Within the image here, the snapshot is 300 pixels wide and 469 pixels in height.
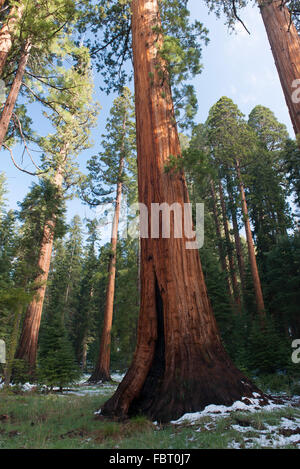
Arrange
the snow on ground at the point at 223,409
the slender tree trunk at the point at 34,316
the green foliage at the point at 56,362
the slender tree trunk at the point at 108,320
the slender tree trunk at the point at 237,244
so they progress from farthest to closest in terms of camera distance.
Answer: the slender tree trunk at the point at 237,244 < the slender tree trunk at the point at 108,320 < the slender tree trunk at the point at 34,316 < the green foliage at the point at 56,362 < the snow on ground at the point at 223,409

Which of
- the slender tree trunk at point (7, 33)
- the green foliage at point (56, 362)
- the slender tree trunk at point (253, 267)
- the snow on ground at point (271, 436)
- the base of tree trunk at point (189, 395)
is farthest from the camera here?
the slender tree trunk at point (253, 267)

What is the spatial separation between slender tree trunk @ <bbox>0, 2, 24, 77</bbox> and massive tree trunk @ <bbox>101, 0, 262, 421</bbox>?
4207 mm

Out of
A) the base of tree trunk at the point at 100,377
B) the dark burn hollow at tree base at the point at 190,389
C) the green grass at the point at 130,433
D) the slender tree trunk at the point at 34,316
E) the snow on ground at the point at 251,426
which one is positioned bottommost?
the base of tree trunk at the point at 100,377

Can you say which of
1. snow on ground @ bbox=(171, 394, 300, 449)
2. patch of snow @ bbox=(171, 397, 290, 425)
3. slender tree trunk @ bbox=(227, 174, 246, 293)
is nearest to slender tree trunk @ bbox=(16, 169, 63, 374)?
patch of snow @ bbox=(171, 397, 290, 425)

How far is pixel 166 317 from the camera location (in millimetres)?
3898

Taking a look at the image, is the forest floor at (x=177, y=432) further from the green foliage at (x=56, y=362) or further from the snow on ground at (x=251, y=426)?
the green foliage at (x=56, y=362)

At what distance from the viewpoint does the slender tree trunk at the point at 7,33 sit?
22.5ft

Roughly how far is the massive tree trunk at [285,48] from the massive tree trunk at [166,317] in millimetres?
2136

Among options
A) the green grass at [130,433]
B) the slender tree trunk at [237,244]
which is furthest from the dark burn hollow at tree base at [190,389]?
the slender tree trunk at [237,244]

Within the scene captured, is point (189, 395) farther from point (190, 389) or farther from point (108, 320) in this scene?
point (108, 320)

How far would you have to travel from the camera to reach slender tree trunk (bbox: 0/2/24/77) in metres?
6.86

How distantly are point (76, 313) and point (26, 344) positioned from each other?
20532 millimetres
